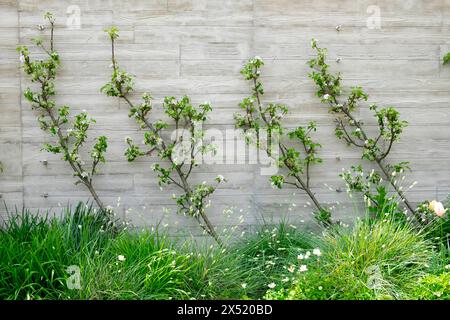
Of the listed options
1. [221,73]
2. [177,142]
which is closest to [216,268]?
[177,142]

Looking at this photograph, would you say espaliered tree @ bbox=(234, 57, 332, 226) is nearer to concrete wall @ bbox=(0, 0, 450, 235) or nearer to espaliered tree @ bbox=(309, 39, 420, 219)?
concrete wall @ bbox=(0, 0, 450, 235)

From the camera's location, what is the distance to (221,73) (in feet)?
14.3

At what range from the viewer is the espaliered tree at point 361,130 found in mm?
4359

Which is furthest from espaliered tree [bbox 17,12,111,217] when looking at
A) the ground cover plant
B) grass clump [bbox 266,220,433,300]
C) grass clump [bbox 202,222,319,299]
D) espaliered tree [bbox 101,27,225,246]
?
grass clump [bbox 266,220,433,300]

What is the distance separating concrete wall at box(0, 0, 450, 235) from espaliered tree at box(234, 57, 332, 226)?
3.4 inches

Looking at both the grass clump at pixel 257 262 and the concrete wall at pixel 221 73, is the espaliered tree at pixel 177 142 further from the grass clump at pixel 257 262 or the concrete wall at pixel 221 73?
the grass clump at pixel 257 262

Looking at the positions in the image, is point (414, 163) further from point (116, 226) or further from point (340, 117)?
point (116, 226)

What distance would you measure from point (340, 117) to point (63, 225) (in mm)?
2145

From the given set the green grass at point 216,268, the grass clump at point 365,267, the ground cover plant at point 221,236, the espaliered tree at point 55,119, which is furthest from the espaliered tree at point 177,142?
the grass clump at point 365,267

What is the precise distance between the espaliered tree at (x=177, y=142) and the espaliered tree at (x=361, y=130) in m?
0.88

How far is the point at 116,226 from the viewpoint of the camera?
4.31 m

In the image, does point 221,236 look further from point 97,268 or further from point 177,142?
point 97,268

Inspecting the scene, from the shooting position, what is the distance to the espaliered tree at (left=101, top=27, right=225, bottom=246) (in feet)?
14.0
